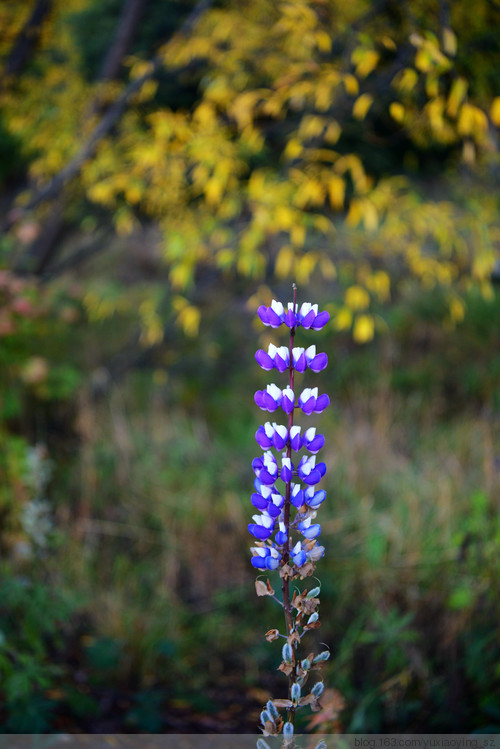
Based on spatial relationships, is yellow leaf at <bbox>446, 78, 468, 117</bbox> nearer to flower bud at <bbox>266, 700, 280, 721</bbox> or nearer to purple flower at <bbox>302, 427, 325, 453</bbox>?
purple flower at <bbox>302, 427, 325, 453</bbox>

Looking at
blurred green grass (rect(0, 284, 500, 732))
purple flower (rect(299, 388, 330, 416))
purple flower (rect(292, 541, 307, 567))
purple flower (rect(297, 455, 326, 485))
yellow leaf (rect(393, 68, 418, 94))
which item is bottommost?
blurred green grass (rect(0, 284, 500, 732))

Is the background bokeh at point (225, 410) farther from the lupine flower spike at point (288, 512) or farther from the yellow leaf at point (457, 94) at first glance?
the lupine flower spike at point (288, 512)

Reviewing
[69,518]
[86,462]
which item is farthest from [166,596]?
[86,462]

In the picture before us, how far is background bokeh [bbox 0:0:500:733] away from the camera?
2.15 m

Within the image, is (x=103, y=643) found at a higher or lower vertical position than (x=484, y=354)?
lower

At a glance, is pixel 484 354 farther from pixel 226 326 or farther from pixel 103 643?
pixel 103 643

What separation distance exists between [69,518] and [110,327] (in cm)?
364

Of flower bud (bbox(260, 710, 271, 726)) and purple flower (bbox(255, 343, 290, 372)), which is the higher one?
purple flower (bbox(255, 343, 290, 372))

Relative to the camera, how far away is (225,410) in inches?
202

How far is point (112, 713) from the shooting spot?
198cm

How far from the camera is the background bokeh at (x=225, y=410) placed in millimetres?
2152

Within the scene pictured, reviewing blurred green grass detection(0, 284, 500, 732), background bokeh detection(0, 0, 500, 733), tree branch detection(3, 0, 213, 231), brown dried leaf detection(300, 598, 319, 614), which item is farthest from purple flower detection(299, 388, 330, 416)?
tree branch detection(3, 0, 213, 231)

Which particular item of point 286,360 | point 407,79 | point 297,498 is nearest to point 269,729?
point 297,498

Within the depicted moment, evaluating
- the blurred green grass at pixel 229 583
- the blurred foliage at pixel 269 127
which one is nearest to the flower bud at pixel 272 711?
the blurred green grass at pixel 229 583
